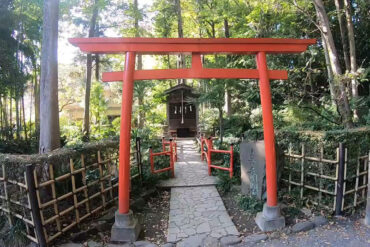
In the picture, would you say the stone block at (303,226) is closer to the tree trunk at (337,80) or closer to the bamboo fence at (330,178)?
the bamboo fence at (330,178)

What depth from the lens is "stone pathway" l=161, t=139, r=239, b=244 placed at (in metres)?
3.80

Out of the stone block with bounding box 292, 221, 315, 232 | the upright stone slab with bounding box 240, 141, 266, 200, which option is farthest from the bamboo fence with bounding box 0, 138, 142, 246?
the stone block with bounding box 292, 221, 315, 232

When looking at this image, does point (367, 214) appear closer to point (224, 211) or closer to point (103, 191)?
point (224, 211)

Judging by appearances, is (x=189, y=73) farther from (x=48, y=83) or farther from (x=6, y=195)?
(x=6, y=195)

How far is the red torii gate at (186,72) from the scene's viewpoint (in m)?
3.63

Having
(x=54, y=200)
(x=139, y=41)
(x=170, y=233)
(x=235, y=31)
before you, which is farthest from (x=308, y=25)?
(x=54, y=200)

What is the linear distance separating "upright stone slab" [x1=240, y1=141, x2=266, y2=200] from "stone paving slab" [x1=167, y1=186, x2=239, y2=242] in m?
0.73

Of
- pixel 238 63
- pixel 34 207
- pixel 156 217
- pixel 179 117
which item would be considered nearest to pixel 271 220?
pixel 156 217

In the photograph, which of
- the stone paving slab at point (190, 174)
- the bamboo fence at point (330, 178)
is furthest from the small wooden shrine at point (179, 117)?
the bamboo fence at point (330, 178)

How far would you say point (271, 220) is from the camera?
3793 millimetres

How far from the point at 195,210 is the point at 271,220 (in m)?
1.55

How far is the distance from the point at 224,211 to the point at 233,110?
33.9 ft

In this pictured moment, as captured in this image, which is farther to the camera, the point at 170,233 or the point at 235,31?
the point at 235,31

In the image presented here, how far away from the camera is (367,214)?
381 cm
